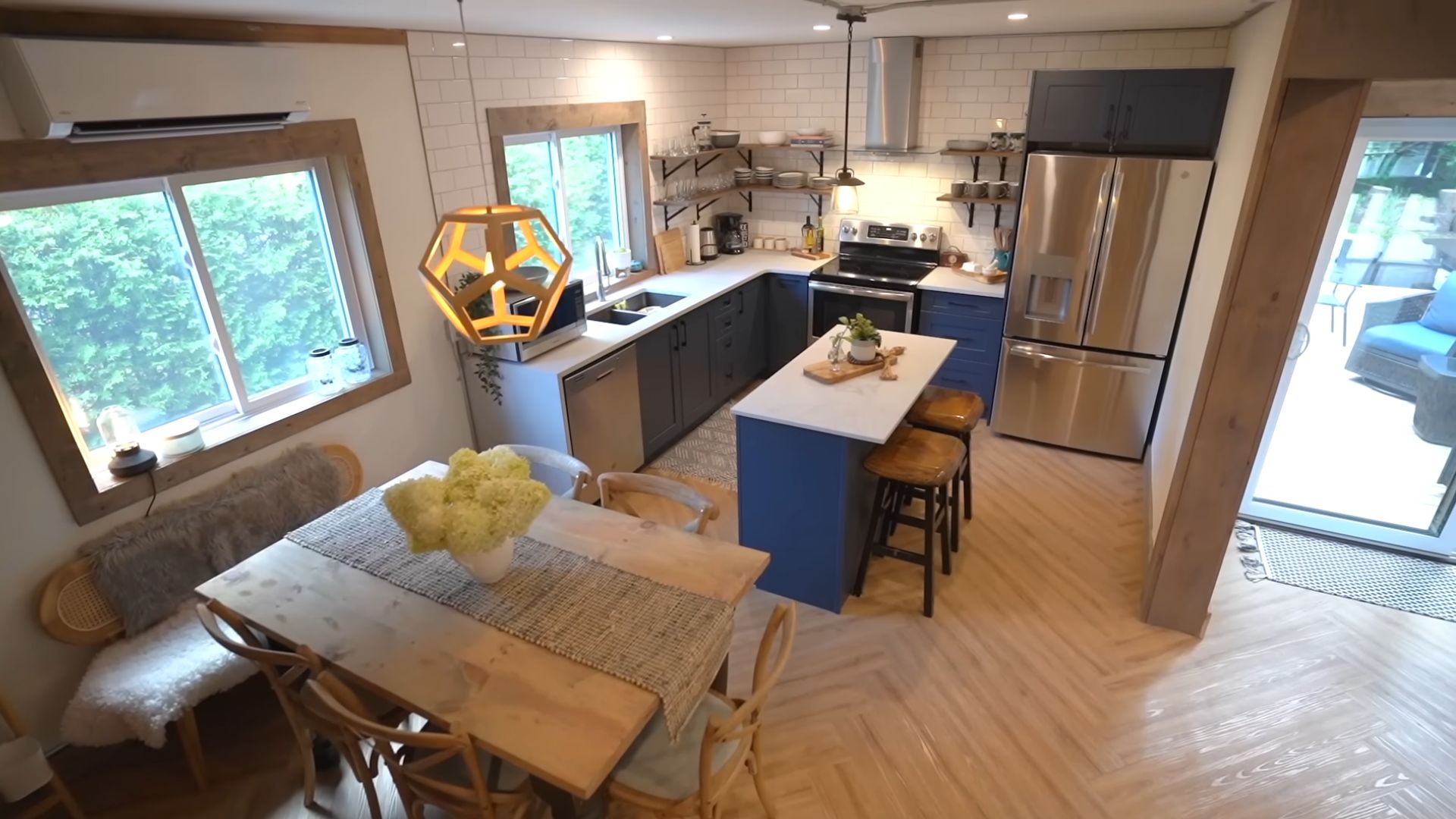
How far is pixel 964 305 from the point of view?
4.52 m

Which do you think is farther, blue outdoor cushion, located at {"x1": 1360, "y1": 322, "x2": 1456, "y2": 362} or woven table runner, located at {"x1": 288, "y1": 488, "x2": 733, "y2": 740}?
blue outdoor cushion, located at {"x1": 1360, "y1": 322, "x2": 1456, "y2": 362}

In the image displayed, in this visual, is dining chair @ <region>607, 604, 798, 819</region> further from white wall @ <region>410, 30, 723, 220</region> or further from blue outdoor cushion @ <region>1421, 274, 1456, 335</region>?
blue outdoor cushion @ <region>1421, 274, 1456, 335</region>

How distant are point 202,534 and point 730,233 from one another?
401cm

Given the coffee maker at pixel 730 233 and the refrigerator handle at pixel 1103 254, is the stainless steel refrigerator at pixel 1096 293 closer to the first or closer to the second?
the refrigerator handle at pixel 1103 254

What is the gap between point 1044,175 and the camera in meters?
3.92

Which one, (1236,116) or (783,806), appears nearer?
(783,806)

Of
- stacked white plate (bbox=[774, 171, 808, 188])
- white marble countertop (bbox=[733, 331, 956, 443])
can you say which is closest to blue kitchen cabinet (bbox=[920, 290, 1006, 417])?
white marble countertop (bbox=[733, 331, 956, 443])

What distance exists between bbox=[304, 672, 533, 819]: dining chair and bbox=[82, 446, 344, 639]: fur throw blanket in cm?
110

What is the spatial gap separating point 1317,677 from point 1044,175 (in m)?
2.65

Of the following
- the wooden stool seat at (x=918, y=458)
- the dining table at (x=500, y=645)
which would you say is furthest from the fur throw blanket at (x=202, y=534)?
the wooden stool seat at (x=918, y=458)

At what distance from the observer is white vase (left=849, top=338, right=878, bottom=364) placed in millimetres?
3225

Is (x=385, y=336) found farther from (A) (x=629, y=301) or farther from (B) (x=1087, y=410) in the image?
(B) (x=1087, y=410)

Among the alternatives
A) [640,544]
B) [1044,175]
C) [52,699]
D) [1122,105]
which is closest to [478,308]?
[640,544]

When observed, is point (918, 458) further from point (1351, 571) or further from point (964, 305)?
point (1351, 571)
